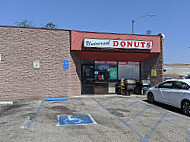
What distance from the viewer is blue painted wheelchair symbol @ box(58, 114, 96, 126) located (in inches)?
230

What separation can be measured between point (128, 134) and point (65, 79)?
7473 millimetres

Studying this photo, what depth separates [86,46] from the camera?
11.5 metres

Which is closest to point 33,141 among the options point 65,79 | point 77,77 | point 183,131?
point 183,131

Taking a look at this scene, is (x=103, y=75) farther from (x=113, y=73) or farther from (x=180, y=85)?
(x=180, y=85)

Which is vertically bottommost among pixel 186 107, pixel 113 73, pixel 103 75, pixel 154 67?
pixel 186 107

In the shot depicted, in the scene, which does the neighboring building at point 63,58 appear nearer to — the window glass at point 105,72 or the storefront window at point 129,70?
the window glass at point 105,72

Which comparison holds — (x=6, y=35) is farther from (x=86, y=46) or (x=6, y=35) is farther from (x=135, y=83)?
(x=135, y=83)

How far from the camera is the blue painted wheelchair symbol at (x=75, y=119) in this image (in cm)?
585

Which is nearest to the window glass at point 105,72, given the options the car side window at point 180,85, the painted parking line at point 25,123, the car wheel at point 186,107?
the car side window at point 180,85

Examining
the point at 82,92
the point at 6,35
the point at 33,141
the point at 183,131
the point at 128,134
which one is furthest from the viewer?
the point at 82,92

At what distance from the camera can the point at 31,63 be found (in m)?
10.9

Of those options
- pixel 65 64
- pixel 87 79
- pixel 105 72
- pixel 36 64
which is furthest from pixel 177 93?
pixel 36 64

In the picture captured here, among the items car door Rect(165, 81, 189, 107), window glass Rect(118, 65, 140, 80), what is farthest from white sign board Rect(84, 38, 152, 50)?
car door Rect(165, 81, 189, 107)

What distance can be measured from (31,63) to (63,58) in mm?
2291
